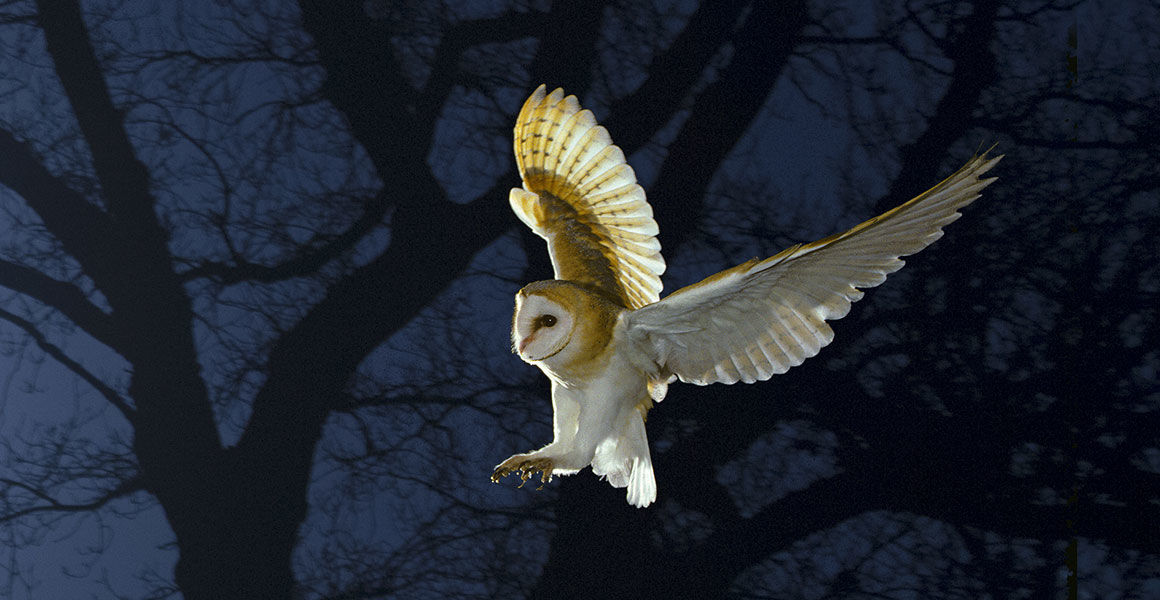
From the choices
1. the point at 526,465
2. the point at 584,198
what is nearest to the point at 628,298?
the point at 584,198

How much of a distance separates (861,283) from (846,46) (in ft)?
1.60

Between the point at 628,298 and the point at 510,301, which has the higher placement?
the point at 510,301

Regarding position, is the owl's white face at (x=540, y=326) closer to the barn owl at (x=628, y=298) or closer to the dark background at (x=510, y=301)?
the barn owl at (x=628, y=298)

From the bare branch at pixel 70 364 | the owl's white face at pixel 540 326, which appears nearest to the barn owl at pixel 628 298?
the owl's white face at pixel 540 326

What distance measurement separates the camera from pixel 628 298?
3.23ft

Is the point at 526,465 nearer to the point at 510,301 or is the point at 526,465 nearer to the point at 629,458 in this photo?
the point at 629,458

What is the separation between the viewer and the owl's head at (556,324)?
84 cm

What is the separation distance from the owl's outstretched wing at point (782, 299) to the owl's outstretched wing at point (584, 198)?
4.2 inches

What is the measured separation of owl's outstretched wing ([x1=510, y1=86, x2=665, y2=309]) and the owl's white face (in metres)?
0.13

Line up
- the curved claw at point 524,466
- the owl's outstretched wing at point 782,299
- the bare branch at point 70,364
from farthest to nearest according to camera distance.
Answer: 1. the bare branch at point 70,364
2. the curved claw at point 524,466
3. the owl's outstretched wing at point 782,299

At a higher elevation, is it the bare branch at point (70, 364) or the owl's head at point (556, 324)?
the bare branch at point (70, 364)

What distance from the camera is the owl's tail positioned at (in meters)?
0.92

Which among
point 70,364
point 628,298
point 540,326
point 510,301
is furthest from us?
point 70,364

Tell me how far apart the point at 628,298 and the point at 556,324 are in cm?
16
